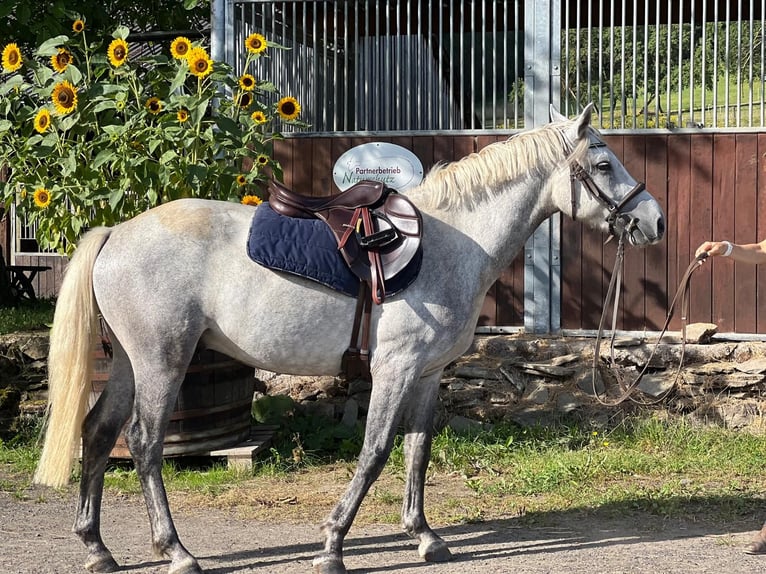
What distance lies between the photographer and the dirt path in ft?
14.8

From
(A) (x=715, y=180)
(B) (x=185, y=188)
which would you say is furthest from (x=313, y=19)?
(A) (x=715, y=180)

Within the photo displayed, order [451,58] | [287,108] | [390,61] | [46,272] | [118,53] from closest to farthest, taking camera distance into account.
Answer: [118,53] → [287,108] → [451,58] → [390,61] → [46,272]

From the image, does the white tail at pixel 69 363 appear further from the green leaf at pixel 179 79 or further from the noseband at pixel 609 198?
the noseband at pixel 609 198

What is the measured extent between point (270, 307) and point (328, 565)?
3.92 ft

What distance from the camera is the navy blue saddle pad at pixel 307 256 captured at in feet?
14.6

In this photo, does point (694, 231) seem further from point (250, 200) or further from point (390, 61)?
point (250, 200)

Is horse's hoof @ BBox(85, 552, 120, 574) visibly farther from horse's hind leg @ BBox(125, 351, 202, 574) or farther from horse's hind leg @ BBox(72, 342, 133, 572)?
horse's hind leg @ BBox(125, 351, 202, 574)

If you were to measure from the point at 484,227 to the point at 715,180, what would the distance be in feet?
10.9

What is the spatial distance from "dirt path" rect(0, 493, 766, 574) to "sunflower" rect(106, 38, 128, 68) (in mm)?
2702

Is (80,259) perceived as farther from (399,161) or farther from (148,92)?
(399,161)

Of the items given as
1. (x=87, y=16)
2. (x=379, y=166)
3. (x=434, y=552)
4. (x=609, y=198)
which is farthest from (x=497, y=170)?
(x=87, y=16)

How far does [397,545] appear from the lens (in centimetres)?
492

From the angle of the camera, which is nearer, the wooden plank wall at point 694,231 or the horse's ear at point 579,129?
the horse's ear at point 579,129

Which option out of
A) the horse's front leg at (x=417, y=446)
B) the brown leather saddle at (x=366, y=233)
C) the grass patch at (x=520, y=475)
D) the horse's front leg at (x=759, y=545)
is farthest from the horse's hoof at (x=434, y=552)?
the horse's front leg at (x=759, y=545)
